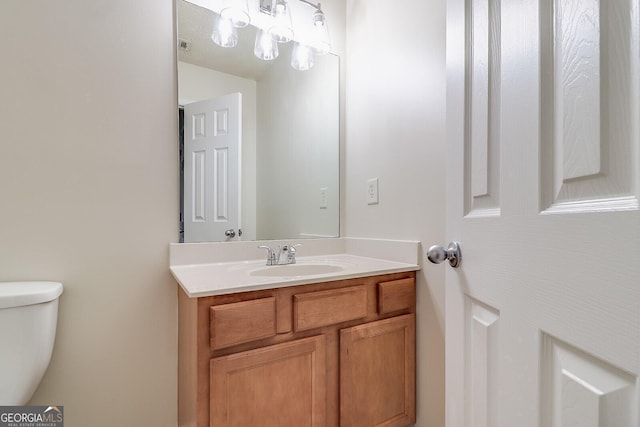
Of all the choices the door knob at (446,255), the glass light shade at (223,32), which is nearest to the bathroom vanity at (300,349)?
the door knob at (446,255)

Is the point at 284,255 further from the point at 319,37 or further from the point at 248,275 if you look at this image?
the point at 319,37

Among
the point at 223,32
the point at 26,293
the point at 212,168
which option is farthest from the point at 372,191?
the point at 26,293

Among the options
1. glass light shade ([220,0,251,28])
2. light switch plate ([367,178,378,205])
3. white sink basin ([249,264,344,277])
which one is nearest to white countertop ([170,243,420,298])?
white sink basin ([249,264,344,277])

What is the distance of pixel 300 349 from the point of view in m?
1.00

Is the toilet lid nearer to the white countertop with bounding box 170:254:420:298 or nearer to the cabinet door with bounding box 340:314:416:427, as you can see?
the white countertop with bounding box 170:254:420:298

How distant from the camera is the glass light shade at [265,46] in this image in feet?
4.90

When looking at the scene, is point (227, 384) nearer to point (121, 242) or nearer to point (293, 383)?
point (293, 383)

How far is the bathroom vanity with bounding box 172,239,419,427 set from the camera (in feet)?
2.86

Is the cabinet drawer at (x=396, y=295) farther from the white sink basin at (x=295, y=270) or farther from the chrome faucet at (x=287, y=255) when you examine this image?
the chrome faucet at (x=287, y=255)

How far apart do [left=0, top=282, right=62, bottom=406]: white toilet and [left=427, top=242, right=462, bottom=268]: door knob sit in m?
1.16

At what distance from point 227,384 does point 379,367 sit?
585 mm

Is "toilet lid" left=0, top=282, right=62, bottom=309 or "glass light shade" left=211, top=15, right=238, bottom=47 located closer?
"toilet lid" left=0, top=282, right=62, bottom=309

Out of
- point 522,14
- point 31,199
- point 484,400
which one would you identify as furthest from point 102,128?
point 484,400

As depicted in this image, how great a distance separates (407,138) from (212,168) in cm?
91
